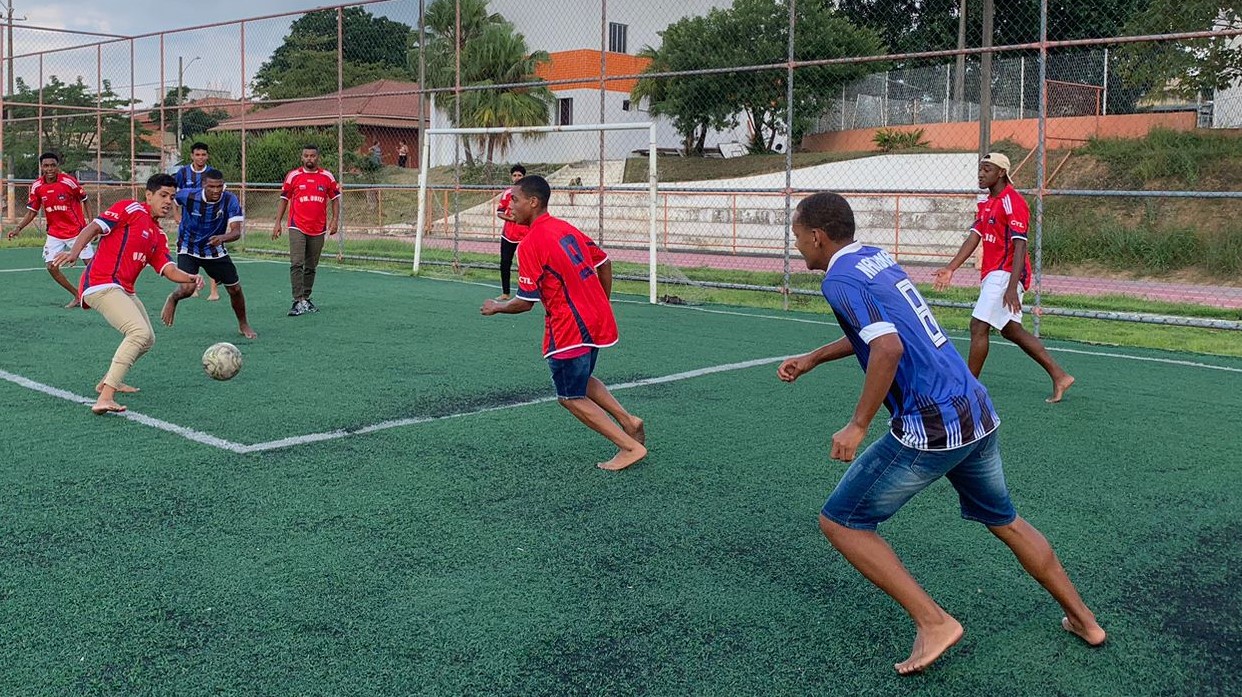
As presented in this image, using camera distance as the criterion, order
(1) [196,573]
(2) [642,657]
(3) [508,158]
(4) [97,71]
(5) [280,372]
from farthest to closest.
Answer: (3) [508,158]
(4) [97,71]
(5) [280,372]
(1) [196,573]
(2) [642,657]

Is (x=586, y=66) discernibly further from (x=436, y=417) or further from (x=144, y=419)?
(x=144, y=419)

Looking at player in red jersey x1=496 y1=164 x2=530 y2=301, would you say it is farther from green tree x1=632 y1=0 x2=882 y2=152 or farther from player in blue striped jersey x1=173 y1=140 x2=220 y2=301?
green tree x1=632 y1=0 x2=882 y2=152

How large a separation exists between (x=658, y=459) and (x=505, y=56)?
99.0 ft

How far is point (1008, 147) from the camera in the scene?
28.2 m

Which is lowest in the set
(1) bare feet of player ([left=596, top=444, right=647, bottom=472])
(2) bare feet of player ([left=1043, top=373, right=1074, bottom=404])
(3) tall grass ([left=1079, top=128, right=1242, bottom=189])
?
(1) bare feet of player ([left=596, top=444, right=647, bottom=472])

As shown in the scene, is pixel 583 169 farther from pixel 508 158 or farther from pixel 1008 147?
pixel 1008 147

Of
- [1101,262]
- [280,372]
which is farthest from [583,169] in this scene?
[280,372]

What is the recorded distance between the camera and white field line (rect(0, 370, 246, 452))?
6473mm

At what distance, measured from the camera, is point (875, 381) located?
340 centimetres

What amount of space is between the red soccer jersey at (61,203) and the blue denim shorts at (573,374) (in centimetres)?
1068

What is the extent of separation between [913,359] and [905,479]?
1.25ft

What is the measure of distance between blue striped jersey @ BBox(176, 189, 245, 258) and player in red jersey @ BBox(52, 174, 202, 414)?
12.5 feet

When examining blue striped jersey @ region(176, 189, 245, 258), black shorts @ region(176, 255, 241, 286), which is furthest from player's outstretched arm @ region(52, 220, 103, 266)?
blue striped jersey @ region(176, 189, 245, 258)

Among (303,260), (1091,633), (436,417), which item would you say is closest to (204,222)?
(303,260)
